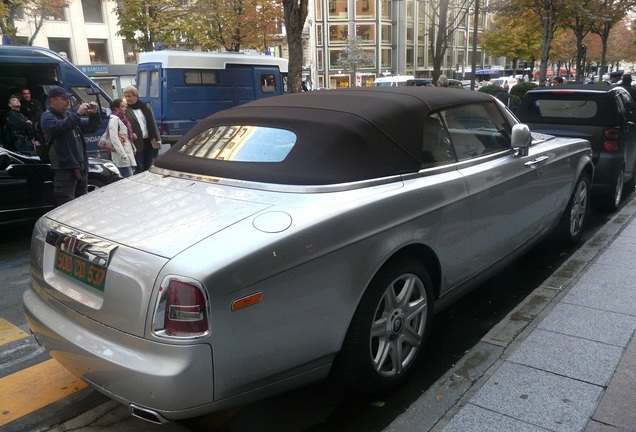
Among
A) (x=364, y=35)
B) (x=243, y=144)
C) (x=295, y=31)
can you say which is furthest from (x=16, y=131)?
(x=364, y=35)

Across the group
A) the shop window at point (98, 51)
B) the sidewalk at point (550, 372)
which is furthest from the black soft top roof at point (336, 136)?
the shop window at point (98, 51)

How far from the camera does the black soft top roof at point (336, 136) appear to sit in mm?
2977

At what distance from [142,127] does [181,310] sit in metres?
6.76

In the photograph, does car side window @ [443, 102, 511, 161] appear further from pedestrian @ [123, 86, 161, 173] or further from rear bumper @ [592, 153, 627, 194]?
pedestrian @ [123, 86, 161, 173]

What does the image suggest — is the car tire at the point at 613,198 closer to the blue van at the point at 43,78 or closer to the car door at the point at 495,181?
the car door at the point at 495,181

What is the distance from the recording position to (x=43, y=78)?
10.5 metres

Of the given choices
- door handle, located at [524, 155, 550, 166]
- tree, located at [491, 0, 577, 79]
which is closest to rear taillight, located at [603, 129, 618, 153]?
door handle, located at [524, 155, 550, 166]

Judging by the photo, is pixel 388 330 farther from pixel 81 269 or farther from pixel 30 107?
pixel 30 107

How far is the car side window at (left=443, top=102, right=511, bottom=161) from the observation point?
148 inches

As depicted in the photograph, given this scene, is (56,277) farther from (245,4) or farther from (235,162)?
(245,4)

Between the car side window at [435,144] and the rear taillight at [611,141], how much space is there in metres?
4.37

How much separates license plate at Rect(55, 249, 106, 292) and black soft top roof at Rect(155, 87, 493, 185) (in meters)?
0.92

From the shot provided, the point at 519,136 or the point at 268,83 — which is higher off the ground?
the point at 268,83

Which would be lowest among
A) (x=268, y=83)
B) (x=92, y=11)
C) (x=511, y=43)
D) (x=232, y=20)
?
(x=268, y=83)
